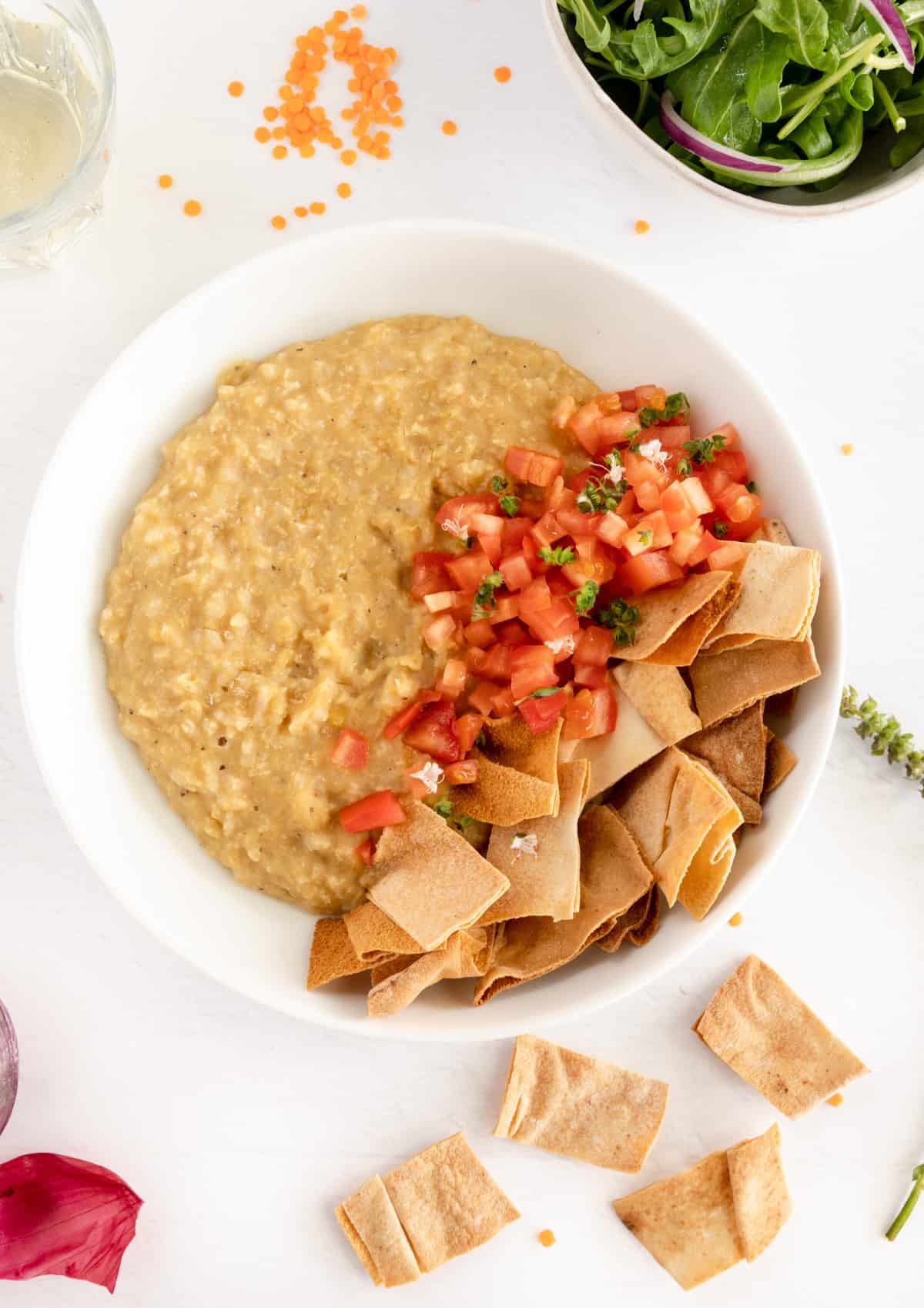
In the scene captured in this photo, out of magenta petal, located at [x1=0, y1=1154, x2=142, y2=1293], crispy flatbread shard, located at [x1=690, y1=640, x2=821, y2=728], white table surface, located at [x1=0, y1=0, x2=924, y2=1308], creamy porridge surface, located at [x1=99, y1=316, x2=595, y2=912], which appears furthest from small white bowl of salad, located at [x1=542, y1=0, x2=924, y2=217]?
magenta petal, located at [x1=0, y1=1154, x2=142, y2=1293]

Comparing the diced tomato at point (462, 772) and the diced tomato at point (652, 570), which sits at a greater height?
the diced tomato at point (652, 570)

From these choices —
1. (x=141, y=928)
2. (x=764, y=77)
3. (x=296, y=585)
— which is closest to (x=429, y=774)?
(x=296, y=585)

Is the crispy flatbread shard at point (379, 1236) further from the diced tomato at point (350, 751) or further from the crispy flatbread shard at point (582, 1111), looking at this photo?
the diced tomato at point (350, 751)

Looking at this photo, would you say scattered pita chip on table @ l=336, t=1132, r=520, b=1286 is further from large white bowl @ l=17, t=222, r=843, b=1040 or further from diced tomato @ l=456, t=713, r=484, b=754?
diced tomato @ l=456, t=713, r=484, b=754

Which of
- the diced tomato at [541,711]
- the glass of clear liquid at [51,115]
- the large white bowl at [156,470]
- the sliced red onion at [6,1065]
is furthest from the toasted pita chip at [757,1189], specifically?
the glass of clear liquid at [51,115]

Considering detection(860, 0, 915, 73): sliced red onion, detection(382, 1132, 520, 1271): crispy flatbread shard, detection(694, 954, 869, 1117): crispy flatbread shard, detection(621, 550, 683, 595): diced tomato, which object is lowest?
detection(382, 1132, 520, 1271): crispy flatbread shard

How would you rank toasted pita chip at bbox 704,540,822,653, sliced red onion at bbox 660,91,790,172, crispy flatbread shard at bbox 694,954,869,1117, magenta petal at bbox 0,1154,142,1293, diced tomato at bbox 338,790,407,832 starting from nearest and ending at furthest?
toasted pita chip at bbox 704,540,822,653 < diced tomato at bbox 338,790,407,832 < sliced red onion at bbox 660,91,790,172 < magenta petal at bbox 0,1154,142,1293 < crispy flatbread shard at bbox 694,954,869,1117
